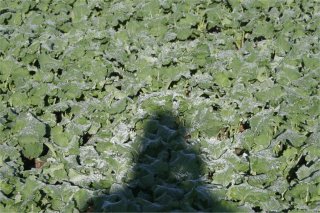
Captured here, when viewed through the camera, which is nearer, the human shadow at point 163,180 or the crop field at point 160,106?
the human shadow at point 163,180

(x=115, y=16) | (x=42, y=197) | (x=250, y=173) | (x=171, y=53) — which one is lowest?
(x=42, y=197)

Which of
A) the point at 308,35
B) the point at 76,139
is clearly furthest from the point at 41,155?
the point at 308,35

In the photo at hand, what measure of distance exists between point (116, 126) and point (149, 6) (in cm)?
227

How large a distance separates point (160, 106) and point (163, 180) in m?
0.89

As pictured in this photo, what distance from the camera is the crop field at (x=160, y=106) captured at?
362cm

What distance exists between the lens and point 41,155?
170 inches

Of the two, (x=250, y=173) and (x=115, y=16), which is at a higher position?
(x=115, y=16)

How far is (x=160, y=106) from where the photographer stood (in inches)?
178

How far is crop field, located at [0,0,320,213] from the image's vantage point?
11.9ft

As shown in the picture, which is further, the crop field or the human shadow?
the crop field

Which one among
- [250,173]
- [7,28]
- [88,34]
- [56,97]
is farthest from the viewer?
[7,28]

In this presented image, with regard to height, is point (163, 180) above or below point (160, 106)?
below

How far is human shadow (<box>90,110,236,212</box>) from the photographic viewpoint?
3451 mm

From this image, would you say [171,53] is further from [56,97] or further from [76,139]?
[76,139]
